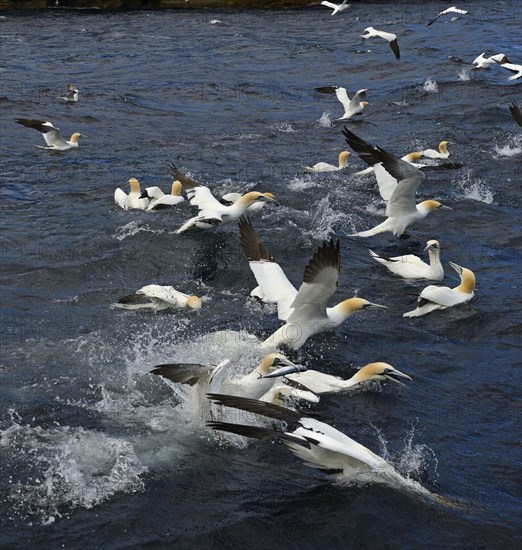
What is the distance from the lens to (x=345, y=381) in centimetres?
850

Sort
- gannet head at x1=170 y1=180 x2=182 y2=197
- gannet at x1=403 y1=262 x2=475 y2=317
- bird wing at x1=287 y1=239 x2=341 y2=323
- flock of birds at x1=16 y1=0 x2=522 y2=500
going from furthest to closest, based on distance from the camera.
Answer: gannet head at x1=170 y1=180 x2=182 y2=197 < gannet at x1=403 y1=262 x2=475 y2=317 < bird wing at x1=287 y1=239 x2=341 y2=323 < flock of birds at x1=16 y1=0 x2=522 y2=500

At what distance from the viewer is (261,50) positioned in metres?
27.1

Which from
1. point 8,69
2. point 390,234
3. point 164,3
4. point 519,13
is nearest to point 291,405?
point 390,234

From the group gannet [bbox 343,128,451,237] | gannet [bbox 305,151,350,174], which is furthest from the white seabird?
gannet [bbox 305,151,350,174]

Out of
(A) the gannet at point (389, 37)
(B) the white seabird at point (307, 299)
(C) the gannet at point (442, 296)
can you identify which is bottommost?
(A) the gannet at point (389, 37)

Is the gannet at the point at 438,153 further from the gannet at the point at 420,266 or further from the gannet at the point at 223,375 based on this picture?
the gannet at the point at 223,375

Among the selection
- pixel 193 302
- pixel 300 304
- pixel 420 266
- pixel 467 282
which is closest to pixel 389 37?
pixel 420 266

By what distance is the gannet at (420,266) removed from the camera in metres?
11.4

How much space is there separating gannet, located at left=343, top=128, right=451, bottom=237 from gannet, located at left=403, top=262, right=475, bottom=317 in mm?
2179

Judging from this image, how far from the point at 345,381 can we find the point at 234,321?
1826 mm

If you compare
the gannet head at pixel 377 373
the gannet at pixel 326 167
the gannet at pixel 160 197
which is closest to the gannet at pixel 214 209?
the gannet at pixel 160 197

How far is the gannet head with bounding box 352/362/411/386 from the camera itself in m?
8.37

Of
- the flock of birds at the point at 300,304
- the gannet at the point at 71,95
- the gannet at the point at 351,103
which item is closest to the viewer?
the flock of birds at the point at 300,304

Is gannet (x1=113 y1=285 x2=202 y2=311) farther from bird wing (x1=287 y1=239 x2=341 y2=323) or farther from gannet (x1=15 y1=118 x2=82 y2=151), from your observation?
gannet (x1=15 y1=118 x2=82 y2=151)
